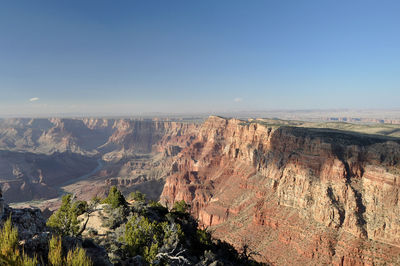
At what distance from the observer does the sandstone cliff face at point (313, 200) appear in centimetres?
4406

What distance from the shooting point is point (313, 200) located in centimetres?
5612

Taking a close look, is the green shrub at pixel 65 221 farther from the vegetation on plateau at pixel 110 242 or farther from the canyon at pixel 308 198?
the canyon at pixel 308 198

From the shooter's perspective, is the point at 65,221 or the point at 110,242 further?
the point at 65,221

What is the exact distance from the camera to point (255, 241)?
55625 millimetres

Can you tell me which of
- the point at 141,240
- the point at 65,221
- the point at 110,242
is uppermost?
the point at 65,221

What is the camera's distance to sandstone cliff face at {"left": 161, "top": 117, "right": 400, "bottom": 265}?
145ft

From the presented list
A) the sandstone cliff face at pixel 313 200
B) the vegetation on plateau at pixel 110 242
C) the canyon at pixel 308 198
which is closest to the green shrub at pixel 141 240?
the vegetation on plateau at pixel 110 242

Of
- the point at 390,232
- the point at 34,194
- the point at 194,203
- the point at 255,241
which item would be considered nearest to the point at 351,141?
the point at 390,232

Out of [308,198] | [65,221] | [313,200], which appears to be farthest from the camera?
[308,198]

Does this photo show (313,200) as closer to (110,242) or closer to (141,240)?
(141,240)

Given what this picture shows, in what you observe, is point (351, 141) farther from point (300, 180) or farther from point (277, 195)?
point (277, 195)

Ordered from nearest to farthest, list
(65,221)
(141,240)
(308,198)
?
(141,240), (65,221), (308,198)

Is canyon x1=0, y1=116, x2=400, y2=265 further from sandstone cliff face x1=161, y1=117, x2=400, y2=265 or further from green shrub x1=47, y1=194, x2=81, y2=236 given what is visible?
green shrub x1=47, y1=194, x2=81, y2=236

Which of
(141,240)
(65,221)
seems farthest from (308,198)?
(65,221)
